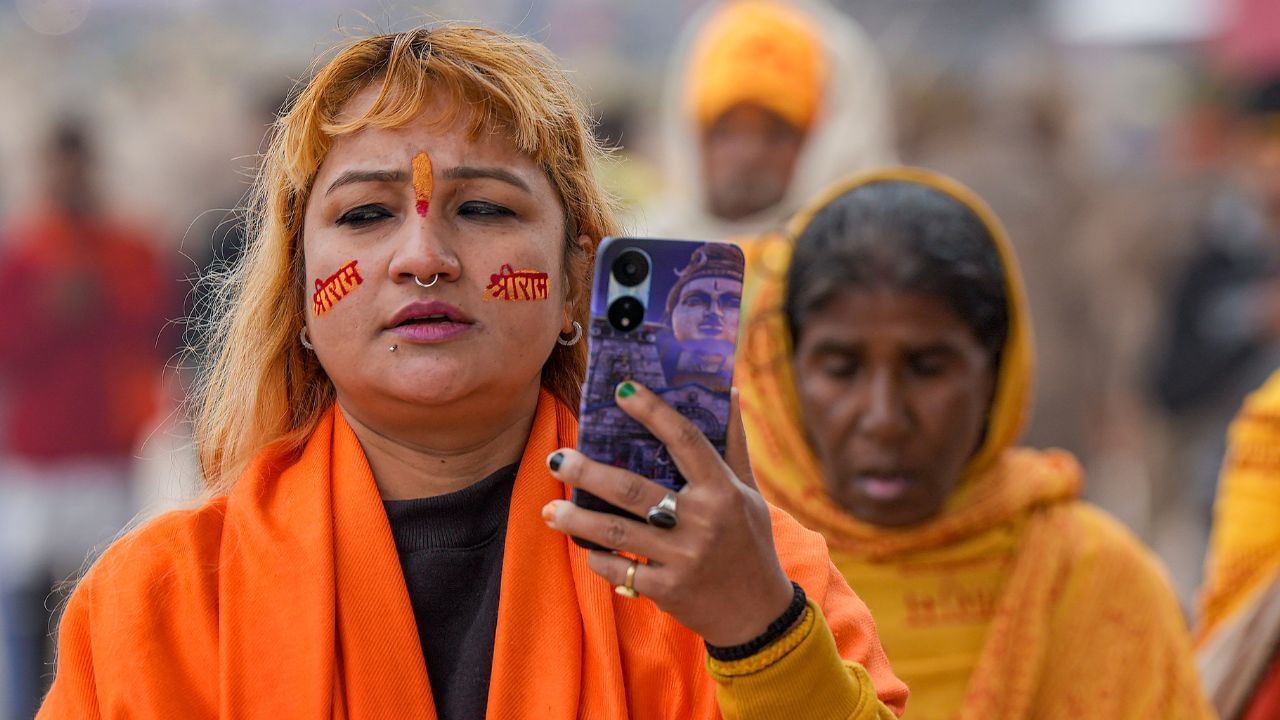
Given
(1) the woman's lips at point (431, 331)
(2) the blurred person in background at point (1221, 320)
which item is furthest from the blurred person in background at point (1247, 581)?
(2) the blurred person in background at point (1221, 320)

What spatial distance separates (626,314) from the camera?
2232mm

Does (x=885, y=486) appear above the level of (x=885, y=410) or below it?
below

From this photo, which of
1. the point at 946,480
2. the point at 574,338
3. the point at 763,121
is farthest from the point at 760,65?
the point at 574,338

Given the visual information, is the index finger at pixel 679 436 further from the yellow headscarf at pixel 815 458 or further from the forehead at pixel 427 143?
the yellow headscarf at pixel 815 458

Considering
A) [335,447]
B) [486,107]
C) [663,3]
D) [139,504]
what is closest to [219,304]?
[335,447]

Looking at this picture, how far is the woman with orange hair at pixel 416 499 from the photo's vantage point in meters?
2.42

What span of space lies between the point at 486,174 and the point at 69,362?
18.6 ft

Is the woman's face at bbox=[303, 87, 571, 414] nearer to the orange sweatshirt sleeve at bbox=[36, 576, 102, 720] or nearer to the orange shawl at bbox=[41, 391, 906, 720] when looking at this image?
the orange shawl at bbox=[41, 391, 906, 720]

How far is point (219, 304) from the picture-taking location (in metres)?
3.15

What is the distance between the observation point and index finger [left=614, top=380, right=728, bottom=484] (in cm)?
214

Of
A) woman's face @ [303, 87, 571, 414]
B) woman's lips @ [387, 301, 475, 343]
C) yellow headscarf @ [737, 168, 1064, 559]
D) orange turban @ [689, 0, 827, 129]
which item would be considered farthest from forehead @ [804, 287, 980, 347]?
orange turban @ [689, 0, 827, 129]

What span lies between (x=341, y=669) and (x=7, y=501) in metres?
6.50

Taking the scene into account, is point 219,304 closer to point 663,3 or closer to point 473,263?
point 473,263

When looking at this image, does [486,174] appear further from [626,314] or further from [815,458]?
[815,458]
